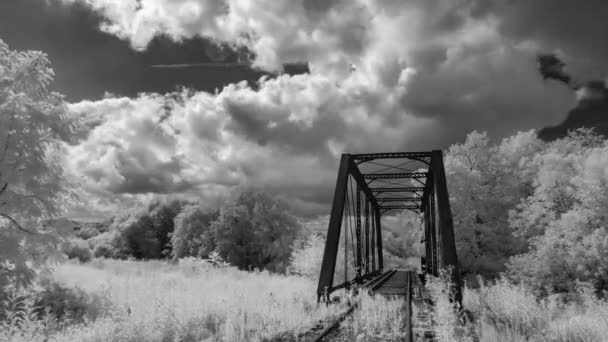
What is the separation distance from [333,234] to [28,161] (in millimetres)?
10516

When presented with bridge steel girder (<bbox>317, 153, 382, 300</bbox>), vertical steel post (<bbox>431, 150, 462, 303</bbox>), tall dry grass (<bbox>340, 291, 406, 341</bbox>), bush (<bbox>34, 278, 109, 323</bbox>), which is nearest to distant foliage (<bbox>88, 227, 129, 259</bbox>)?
bush (<bbox>34, 278, 109, 323</bbox>)

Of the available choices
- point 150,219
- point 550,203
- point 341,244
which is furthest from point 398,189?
point 150,219

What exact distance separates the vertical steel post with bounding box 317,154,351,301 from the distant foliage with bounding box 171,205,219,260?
3633 cm

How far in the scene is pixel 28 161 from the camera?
12547 mm

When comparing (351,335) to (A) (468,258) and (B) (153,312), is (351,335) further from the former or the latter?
(A) (468,258)

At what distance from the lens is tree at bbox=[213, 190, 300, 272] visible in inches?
1672

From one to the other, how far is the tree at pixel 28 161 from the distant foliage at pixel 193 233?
32977mm

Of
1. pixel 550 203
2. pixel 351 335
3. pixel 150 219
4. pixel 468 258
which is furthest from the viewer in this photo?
pixel 150 219

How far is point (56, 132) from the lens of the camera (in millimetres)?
13398

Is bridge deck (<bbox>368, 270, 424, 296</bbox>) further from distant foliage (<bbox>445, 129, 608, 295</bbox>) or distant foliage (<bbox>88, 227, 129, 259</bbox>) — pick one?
distant foliage (<bbox>88, 227, 129, 259</bbox>)

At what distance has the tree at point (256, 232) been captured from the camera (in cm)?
4247

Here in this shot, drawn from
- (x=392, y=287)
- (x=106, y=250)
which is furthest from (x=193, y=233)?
(x=392, y=287)

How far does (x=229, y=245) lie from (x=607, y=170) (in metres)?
35.6

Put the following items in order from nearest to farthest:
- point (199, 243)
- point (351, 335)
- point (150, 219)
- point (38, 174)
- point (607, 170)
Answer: point (351, 335), point (38, 174), point (607, 170), point (199, 243), point (150, 219)
